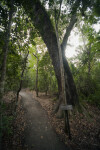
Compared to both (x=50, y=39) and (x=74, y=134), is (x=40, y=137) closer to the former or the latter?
(x=74, y=134)

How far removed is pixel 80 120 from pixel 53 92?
686 centimetres

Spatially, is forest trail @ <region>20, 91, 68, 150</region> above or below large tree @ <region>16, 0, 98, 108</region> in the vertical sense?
below

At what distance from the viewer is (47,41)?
6.30 metres

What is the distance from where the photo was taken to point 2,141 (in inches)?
125

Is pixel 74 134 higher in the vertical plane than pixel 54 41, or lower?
lower

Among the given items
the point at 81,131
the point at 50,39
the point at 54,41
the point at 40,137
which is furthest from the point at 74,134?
the point at 50,39

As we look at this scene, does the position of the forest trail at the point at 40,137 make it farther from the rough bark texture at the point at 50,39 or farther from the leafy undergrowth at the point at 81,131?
the rough bark texture at the point at 50,39

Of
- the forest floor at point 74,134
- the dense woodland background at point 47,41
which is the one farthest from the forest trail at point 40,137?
the dense woodland background at point 47,41

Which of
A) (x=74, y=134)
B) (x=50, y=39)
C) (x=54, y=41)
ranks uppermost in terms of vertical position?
(x=50, y=39)

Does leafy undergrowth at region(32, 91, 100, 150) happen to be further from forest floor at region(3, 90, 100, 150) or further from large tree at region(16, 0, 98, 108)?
large tree at region(16, 0, 98, 108)

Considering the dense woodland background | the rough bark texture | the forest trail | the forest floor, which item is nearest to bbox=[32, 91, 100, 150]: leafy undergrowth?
the forest floor

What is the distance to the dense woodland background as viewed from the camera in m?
3.63

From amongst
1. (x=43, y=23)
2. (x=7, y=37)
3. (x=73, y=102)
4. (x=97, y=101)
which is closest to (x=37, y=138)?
(x=73, y=102)

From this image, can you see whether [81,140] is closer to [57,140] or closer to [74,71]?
[57,140]
